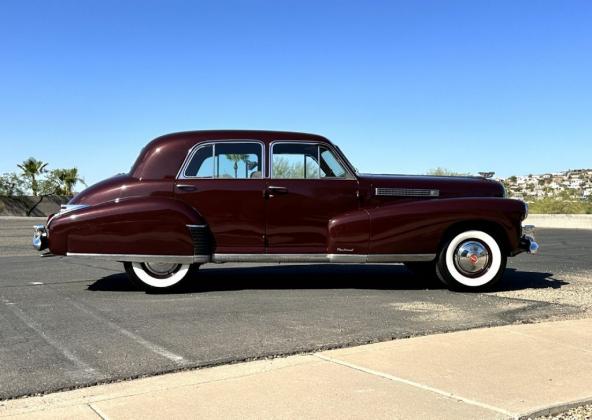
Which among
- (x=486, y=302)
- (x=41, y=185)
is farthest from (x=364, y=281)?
(x=41, y=185)

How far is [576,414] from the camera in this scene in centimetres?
383

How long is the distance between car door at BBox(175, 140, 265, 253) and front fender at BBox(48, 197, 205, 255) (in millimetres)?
271

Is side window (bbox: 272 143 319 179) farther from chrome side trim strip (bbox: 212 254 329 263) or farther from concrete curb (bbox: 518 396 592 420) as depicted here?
concrete curb (bbox: 518 396 592 420)

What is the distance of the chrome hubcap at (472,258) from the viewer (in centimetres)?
811

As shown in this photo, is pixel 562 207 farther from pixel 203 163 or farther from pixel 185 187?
pixel 185 187

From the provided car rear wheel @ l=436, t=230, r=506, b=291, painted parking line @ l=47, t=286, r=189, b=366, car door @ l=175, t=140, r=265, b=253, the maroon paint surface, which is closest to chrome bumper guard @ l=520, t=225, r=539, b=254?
the maroon paint surface

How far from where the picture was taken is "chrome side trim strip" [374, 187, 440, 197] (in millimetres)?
8172

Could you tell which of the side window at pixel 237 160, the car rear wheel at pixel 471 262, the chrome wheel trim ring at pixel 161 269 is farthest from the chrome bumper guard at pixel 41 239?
the car rear wheel at pixel 471 262

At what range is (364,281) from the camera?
9.10m

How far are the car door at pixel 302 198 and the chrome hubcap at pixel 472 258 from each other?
4.92ft

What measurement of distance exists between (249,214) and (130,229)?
146cm

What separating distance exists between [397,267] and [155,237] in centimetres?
508

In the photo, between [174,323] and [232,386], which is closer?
[232,386]

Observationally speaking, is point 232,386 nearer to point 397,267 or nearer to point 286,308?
point 286,308
